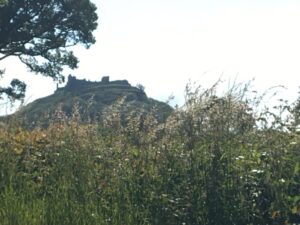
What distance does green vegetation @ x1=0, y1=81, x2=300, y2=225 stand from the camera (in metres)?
4.88

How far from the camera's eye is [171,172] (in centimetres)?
516

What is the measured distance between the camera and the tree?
32.2 m

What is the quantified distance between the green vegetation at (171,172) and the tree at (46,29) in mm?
26588

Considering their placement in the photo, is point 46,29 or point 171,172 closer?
point 171,172

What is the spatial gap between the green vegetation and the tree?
26.6 meters

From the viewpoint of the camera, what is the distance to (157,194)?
5.06 meters

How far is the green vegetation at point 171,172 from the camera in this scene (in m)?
4.88

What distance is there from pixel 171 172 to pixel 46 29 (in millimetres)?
29294

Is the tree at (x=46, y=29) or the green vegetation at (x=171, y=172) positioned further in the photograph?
the tree at (x=46, y=29)

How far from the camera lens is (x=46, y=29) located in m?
33.3

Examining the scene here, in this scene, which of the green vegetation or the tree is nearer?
the green vegetation

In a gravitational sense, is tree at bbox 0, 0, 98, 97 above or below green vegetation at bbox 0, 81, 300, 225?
above

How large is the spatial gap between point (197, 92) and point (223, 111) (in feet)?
1.14

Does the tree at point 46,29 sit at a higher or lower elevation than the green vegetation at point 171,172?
higher
